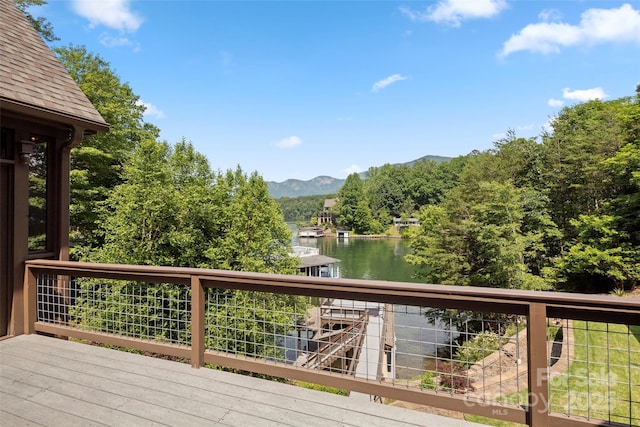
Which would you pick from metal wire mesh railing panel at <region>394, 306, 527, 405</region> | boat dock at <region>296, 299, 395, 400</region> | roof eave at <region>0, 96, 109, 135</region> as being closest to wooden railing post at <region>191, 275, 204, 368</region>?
boat dock at <region>296, 299, 395, 400</region>

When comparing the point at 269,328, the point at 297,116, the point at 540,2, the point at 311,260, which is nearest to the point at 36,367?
the point at 269,328

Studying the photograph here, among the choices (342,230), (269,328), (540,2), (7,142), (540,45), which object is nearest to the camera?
(7,142)

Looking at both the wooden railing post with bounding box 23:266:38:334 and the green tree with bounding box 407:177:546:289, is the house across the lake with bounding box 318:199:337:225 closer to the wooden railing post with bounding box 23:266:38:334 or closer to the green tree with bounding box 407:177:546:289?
the green tree with bounding box 407:177:546:289

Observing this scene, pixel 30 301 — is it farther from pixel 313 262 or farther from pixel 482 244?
pixel 313 262

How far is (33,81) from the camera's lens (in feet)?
11.6

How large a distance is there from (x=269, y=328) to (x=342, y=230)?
52.9 metres

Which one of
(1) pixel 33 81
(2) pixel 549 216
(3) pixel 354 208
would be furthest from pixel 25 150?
(3) pixel 354 208

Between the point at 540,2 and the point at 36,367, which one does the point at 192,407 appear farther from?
the point at 540,2

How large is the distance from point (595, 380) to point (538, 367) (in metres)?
0.34

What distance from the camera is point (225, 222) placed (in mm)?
11602

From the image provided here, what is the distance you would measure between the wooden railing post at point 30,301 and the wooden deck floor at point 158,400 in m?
0.76

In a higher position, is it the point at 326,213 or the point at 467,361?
the point at 326,213

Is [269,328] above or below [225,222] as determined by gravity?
below

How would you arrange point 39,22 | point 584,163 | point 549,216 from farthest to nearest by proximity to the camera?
point 549,216
point 584,163
point 39,22
